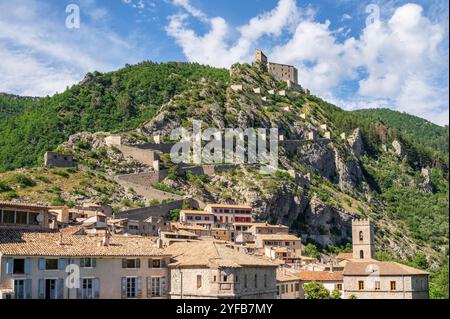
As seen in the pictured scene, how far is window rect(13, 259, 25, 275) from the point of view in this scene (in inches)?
1094

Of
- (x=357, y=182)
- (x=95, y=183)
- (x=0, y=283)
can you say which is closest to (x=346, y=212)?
(x=357, y=182)

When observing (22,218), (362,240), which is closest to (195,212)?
(362,240)

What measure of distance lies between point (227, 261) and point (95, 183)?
2243 inches

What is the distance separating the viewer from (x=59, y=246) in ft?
98.8

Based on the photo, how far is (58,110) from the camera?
4961 inches

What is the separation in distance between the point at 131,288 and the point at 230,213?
54493 mm

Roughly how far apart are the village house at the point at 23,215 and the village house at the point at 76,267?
1.16 metres

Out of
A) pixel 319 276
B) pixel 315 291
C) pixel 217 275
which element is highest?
pixel 217 275

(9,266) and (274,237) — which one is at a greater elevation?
(274,237)

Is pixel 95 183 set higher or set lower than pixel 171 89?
lower

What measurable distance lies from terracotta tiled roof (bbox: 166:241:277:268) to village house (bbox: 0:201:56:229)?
743cm

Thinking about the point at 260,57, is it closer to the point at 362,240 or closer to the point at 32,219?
the point at 362,240

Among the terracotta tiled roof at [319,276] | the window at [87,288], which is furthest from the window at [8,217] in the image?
the terracotta tiled roof at [319,276]
